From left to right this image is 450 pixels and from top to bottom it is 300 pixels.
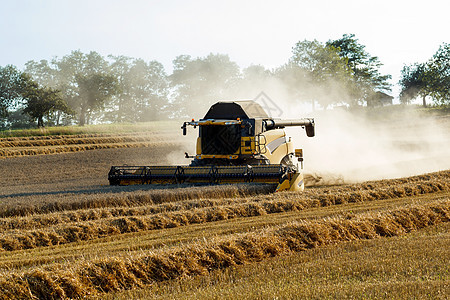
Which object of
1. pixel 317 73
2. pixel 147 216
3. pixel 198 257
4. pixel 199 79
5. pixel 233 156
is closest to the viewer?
pixel 198 257

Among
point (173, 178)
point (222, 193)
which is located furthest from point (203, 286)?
point (173, 178)

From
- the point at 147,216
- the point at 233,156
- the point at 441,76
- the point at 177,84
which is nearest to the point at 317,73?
the point at 441,76

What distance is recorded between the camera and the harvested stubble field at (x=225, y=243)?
245 inches

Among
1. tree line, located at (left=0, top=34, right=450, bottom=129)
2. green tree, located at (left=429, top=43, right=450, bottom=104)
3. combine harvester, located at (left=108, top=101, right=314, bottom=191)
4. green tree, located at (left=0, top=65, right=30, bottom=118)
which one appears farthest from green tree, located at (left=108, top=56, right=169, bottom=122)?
combine harvester, located at (left=108, top=101, right=314, bottom=191)

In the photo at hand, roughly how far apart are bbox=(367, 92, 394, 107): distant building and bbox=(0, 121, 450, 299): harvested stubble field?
63.9 metres

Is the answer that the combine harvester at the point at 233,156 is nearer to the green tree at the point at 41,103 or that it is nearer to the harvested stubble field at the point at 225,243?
the harvested stubble field at the point at 225,243

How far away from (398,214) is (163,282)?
5.29 metres

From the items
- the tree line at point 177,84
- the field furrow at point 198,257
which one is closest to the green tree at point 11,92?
the tree line at point 177,84

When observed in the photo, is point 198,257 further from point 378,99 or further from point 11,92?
point 378,99

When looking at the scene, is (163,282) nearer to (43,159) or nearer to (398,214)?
(398,214)

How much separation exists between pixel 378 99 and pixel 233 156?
67869 millimetres

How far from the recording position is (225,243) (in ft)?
25.3

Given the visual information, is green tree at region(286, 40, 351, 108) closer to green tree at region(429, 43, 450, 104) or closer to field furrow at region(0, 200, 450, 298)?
green tree at region(429, 43, 450, 104)

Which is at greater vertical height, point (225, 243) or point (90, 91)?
point (90, 91)
